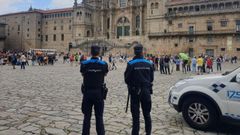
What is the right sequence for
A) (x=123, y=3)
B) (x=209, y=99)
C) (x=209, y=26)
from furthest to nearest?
(x=123, y=3) < (x=209, y=26) < (x=209, y=99)

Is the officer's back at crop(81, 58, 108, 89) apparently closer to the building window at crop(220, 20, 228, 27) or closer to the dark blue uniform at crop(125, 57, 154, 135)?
the dark blue uniform at crop(125, 57, 154, 135)

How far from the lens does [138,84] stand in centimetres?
509

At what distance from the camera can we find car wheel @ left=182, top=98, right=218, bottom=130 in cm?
592

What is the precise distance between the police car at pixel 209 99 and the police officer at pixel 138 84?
1558 mm

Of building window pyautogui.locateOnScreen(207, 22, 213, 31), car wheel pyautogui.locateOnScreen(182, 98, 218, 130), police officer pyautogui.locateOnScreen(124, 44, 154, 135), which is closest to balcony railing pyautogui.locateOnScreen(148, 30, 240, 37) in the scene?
building window pyautogui.locateOnScreen(207, 22, 213, 31)

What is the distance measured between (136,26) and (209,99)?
224 ft

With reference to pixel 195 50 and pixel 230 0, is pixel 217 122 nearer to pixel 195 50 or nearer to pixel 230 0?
pixel 195 50

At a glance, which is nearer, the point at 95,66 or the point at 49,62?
the point at 95,66

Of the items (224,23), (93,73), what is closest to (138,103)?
(93,73)

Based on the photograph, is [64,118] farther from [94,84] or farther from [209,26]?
[209,26]

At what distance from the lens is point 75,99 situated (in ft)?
31.4

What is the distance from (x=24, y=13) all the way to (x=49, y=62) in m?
57.8

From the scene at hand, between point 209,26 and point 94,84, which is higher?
point 209,26

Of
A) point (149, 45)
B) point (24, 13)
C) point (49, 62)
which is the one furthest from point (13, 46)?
point (49, 62)
